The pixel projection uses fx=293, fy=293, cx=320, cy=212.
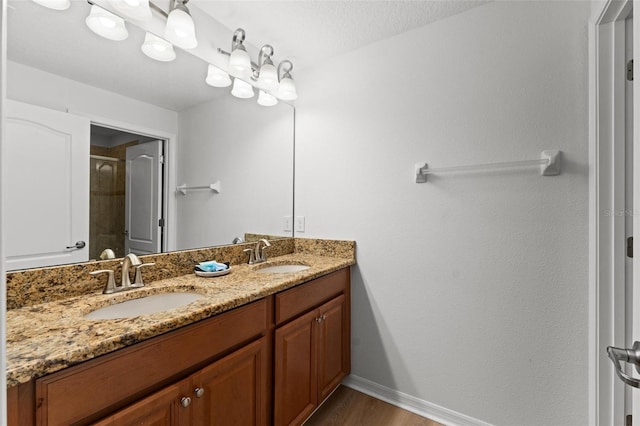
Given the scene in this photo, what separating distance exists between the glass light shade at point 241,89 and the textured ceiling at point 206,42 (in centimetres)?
9

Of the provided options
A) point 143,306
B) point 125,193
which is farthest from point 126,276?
point 125,193

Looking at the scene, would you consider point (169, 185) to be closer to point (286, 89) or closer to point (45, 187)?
point (45, 187)

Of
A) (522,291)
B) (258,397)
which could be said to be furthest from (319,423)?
(522,291)

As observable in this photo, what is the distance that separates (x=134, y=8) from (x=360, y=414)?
7.81ft

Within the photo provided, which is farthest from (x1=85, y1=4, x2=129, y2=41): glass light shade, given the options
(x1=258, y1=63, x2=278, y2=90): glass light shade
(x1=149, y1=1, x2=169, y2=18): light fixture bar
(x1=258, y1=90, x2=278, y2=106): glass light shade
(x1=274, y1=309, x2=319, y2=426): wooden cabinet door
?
(x1=274, y1=309, x2=319, y2=426): wooden cabinet door

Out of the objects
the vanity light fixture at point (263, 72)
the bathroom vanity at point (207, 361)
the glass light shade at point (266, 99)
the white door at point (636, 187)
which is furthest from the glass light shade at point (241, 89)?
the white door at point (636, 187)

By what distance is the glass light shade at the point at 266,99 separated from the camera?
6.79 feet

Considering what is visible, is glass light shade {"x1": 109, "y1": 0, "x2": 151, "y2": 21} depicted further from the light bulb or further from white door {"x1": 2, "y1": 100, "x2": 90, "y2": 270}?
the light bulb

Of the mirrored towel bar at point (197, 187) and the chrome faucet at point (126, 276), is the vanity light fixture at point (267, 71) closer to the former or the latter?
the mirrored towel bar at point (197, 187)

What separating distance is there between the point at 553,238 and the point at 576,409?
31.5 inches

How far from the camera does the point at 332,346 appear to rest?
1783mm

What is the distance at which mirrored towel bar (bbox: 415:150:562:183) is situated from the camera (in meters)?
1.38

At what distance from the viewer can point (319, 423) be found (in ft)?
5.47

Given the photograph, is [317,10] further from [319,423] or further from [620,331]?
[319,423]
